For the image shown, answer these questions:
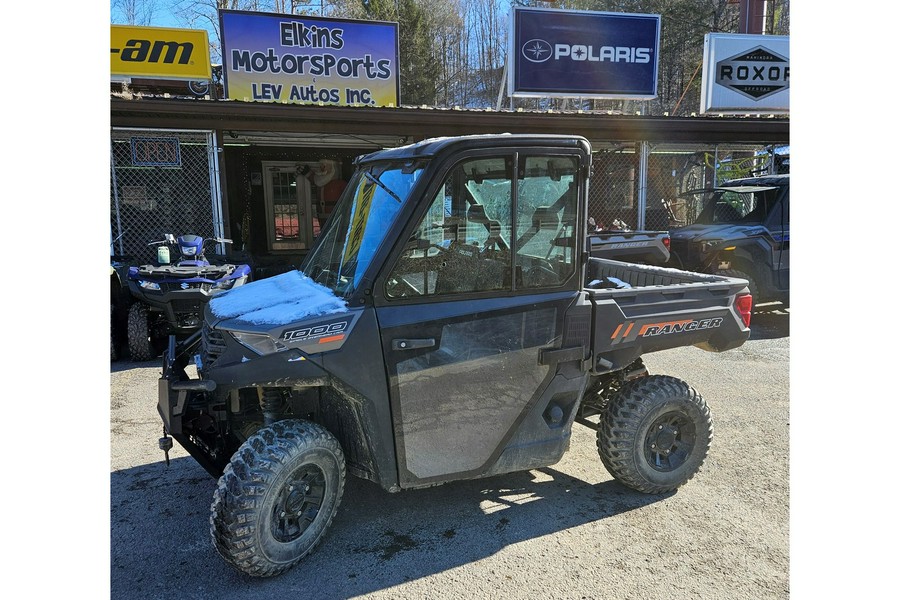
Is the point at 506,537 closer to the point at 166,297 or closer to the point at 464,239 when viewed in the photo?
the point at 464,239

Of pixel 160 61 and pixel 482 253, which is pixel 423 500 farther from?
pixel 160 61

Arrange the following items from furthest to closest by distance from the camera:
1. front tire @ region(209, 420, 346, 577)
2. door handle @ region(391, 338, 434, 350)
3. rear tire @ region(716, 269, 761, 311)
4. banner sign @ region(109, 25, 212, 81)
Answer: banner sign @ region(109, 25, 212, 81) < rear tire @ region(716, 269, 761, 311) < door handle @ region(391, 338, 434, 350) < front tire @ region(209, 420, 346, 577)

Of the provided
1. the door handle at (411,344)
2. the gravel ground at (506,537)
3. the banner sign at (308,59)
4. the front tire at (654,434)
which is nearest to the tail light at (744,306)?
the front tire at (654,434)

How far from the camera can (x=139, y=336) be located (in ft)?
23.3

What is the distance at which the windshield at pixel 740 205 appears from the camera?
9156mm

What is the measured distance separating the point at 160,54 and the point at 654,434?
11.3m

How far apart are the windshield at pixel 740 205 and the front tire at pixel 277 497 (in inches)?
325

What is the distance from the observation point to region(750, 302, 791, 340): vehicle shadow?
329 inches

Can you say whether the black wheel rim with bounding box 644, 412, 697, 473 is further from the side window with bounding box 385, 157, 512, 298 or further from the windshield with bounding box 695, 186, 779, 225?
the windshield with bounding box 695, 186, 779, 225

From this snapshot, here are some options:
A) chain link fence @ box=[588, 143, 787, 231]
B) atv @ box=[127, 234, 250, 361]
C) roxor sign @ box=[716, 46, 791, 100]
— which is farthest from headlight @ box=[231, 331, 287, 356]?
roxor sign @ box=[716, 46, 791, 100]

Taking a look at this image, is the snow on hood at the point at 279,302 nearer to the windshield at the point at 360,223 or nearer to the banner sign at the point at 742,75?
the windshield at the point at 360,223

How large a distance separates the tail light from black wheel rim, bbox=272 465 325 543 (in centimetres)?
292

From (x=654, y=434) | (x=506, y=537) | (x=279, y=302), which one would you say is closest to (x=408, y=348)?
(x=279, y=302)

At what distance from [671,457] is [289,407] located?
2444mm
